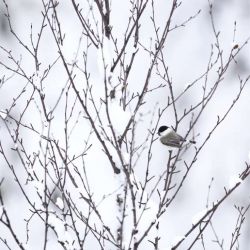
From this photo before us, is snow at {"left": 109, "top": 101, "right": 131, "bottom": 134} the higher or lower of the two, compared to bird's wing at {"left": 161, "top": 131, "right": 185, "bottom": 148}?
lower

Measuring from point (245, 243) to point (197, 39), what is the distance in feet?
15.2

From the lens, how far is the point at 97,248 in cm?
886

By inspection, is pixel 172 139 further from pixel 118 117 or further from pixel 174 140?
pixel 118 117

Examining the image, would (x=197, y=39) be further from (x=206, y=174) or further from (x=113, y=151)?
(x=113, y=151)

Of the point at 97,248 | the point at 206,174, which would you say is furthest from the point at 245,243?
the point at 97,248

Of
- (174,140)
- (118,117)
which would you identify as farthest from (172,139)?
(118,117)

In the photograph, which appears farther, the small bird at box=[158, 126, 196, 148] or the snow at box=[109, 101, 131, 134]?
the small bird at box=[158, 126, 196, 148]

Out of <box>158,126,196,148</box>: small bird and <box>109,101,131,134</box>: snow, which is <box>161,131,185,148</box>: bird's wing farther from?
<box>109,101,131,134</box>: snow

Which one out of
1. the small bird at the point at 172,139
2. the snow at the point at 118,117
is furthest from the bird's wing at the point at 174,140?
the snow at the point at 118,117

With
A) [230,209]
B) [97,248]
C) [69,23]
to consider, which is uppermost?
[69,23]

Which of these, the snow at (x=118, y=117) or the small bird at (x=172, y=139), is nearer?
the snow at (x=118, y=117)

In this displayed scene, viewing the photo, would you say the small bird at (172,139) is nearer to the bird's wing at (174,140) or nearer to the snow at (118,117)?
the bird's wing at (174,140)

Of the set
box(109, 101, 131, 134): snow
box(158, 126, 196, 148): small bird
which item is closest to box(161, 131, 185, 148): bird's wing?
box(158, 126, 196, 148): small bird

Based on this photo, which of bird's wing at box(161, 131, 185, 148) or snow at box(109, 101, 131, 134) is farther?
bird's wing at box(161, 131, 185, 148)
